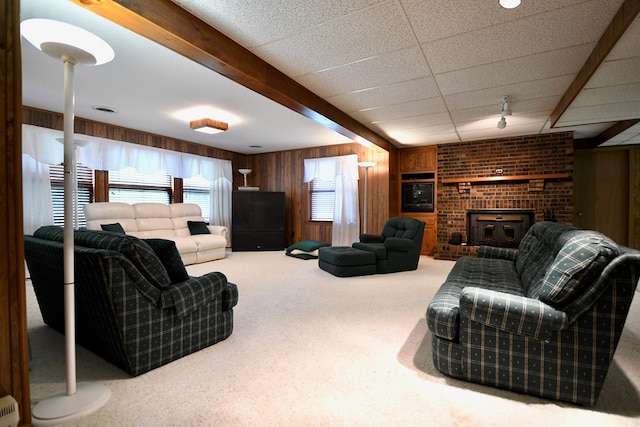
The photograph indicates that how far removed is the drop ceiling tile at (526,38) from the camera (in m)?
2.05

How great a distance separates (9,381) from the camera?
1279mm

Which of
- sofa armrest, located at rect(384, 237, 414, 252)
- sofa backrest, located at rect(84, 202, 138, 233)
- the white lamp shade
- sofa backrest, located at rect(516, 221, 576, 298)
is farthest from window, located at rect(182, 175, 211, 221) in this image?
sofa backrest, located at rect(516, 221, 576, 298)

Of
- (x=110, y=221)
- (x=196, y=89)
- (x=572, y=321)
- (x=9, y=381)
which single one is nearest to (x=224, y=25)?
(x=196, y=89)

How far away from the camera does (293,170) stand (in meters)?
7.41

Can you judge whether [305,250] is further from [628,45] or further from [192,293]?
[628,45]

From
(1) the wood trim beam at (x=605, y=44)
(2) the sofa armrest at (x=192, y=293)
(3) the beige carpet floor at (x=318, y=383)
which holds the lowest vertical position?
(3) the beige carpet floor at (x=318, y=383)

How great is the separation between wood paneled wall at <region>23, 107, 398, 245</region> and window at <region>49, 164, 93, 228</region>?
165mm

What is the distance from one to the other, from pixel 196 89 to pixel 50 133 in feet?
8.81

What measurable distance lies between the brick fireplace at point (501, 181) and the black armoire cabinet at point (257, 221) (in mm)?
3430

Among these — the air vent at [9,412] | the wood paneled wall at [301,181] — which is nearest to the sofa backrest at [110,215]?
the wood paneled wall at [301,181]

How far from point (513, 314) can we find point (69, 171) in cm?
239

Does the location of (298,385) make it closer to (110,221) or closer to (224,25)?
(224,25)

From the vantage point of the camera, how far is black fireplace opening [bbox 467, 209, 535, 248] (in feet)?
18.3

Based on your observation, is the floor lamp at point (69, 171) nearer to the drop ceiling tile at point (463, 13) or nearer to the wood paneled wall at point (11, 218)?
the wood paneled wall at point (11, 218)
